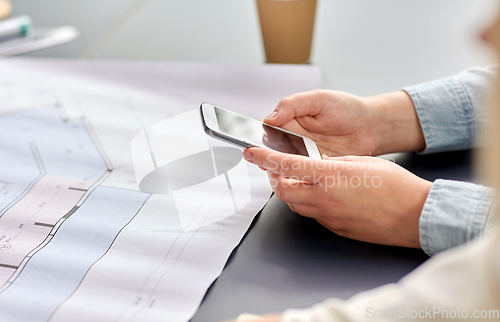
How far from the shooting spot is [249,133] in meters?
0.44

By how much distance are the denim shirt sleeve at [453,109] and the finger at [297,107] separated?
129 mm

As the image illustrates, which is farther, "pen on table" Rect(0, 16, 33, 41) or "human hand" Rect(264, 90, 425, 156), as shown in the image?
"pen on table" Rect(0, 16, 33, 41)

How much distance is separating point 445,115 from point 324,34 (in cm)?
35

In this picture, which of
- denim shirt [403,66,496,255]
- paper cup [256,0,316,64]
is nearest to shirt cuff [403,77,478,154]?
denim shirt [403,66,496,255]

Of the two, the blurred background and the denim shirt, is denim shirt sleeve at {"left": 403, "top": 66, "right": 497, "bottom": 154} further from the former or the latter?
the blurred background

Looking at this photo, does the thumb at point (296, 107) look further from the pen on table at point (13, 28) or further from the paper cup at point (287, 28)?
the pen on table at point (13, 28)

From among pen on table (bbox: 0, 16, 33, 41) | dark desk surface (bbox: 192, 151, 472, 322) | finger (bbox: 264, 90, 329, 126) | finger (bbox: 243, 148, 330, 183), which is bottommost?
dark desk surface (bbox: 192, 151, 472, 322)

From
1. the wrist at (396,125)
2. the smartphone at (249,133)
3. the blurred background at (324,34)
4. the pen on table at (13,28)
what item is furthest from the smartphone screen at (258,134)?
the pen on table at (13,28)
